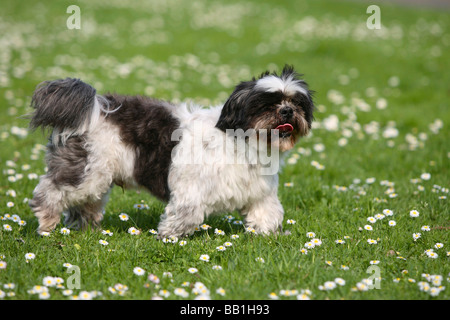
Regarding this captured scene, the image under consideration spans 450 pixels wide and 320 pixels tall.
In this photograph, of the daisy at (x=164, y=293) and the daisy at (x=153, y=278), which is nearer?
the daisy at (x=164, y=293)

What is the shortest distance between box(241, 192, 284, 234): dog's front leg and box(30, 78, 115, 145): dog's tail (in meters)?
1.60

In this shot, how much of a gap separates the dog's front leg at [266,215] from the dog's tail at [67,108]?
1596 mm

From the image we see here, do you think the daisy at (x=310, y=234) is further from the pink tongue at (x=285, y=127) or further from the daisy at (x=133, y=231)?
the daisy at (x=133, y=231)

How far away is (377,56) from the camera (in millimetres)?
13523

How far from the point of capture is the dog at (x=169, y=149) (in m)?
4.58

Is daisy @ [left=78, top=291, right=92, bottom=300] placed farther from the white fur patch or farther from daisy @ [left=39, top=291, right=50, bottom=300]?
the white fur patch

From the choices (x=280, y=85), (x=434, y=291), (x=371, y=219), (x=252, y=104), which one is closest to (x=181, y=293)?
(x=252, y=104)

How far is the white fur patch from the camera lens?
4438 millimetres

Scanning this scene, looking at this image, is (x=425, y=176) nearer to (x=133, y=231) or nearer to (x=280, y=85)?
(x=280, y=85)

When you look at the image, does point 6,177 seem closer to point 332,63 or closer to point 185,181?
point 185,181

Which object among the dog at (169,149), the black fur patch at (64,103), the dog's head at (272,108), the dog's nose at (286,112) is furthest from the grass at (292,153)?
the dog's nose at (286,112)
